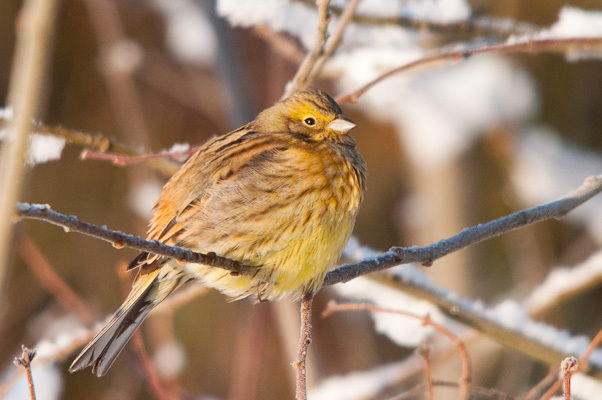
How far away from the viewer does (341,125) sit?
9.17 feet

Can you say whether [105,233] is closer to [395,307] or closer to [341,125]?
[341,125]

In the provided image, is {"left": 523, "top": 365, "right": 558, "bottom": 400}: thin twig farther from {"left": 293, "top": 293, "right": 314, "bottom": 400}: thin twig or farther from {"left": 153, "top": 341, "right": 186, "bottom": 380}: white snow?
{"left": 153, "top": 341, "right": 186, "bottom": 380}: white snow

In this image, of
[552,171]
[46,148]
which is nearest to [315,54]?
[46,148]

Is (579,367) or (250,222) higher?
(250,222)

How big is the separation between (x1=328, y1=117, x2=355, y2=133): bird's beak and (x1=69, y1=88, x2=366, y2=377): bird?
11 centimetres

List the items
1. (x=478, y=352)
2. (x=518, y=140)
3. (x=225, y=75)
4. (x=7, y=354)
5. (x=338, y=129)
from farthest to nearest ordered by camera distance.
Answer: (x=7, y=354) < (x=518, y=140) < (x=478, y=352) < (x=225, y=75) < (x=338, y=129)

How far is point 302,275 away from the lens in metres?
2.40

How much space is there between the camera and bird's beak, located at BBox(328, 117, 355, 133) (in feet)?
9.14

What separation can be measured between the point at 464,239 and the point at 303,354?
647 mm

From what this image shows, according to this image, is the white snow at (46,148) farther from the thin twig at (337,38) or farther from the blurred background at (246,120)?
the blurred background at (246,120)

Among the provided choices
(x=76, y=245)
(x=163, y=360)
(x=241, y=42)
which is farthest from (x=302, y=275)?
(x=241, y=42)

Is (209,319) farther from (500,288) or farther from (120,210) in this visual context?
(500,288)

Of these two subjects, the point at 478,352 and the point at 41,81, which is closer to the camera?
the point at 41,81

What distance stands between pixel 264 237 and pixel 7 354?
4.55 m
